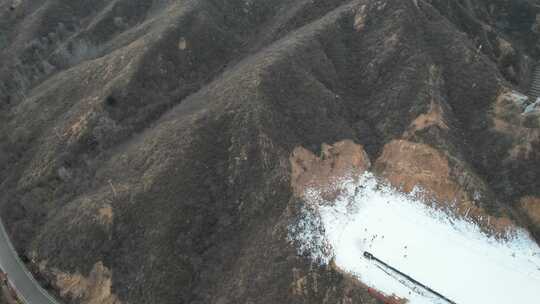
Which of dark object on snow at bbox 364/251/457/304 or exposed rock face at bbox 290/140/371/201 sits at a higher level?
exposed rock face at bbox 290/140/371/201

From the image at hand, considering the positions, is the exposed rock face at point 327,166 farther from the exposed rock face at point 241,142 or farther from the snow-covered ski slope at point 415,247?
the snow-covered ski slope at point 415,247

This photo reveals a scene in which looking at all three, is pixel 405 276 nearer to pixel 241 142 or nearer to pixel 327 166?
pixel 327 166

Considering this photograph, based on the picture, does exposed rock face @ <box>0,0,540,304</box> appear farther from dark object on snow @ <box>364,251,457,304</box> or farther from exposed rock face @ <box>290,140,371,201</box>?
dark object on snow @ <box>364,251,457,304</box>

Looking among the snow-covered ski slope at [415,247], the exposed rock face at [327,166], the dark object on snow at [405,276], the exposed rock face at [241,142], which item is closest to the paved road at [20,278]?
the exposed rock face at [241,142]

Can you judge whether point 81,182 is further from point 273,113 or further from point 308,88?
point 308,88

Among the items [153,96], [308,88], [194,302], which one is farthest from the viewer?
[153,96]

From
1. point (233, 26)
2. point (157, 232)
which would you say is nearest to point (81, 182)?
point (157, 232)

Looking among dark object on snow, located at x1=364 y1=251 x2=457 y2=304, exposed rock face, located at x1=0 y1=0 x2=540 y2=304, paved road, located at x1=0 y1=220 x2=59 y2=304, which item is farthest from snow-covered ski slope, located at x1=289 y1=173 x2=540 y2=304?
paved road, located at x1=0 y1=220 x2=59 y2=304
